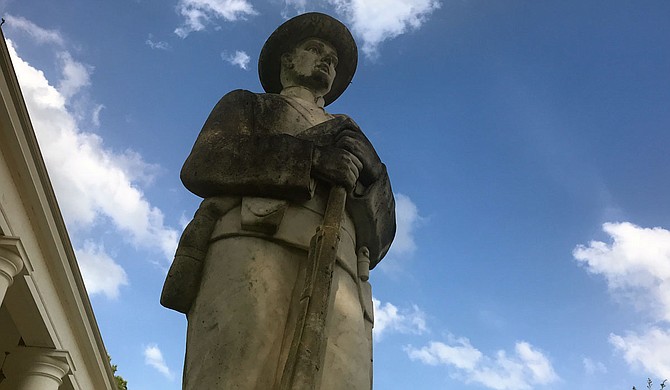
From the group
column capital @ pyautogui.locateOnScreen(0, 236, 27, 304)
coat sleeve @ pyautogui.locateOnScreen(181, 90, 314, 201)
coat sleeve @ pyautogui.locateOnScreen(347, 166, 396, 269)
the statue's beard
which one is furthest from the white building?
coat sleeve @ pyautogui.locateOnScreen(347, 166, 396, 269)

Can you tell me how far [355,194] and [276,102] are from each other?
46.7 inches

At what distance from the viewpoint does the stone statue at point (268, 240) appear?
4.22 metres

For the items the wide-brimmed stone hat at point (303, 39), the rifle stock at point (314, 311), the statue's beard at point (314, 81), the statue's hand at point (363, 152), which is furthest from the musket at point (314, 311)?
the wide-brimmed stone hat at point (303, 39)

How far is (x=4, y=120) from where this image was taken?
8477 millimetres

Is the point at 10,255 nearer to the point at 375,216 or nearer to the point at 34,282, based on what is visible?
the point at 34,282

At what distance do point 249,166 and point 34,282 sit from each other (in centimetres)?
705

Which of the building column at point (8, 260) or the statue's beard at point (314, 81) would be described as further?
the building column at point (8, 260)

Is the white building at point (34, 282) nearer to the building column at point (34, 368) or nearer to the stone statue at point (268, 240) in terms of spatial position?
the building column at point (34, 368)

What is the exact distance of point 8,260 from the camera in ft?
29.7

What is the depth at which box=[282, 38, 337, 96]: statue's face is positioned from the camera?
6352 millimetres

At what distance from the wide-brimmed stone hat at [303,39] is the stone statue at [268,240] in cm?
104

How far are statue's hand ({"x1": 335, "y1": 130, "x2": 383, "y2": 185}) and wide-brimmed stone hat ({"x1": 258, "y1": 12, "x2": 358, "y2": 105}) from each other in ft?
5.16

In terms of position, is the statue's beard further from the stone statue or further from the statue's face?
the stone statue

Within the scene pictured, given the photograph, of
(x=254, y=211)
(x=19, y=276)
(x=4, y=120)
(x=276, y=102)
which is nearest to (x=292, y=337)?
(x=254, y=211)
